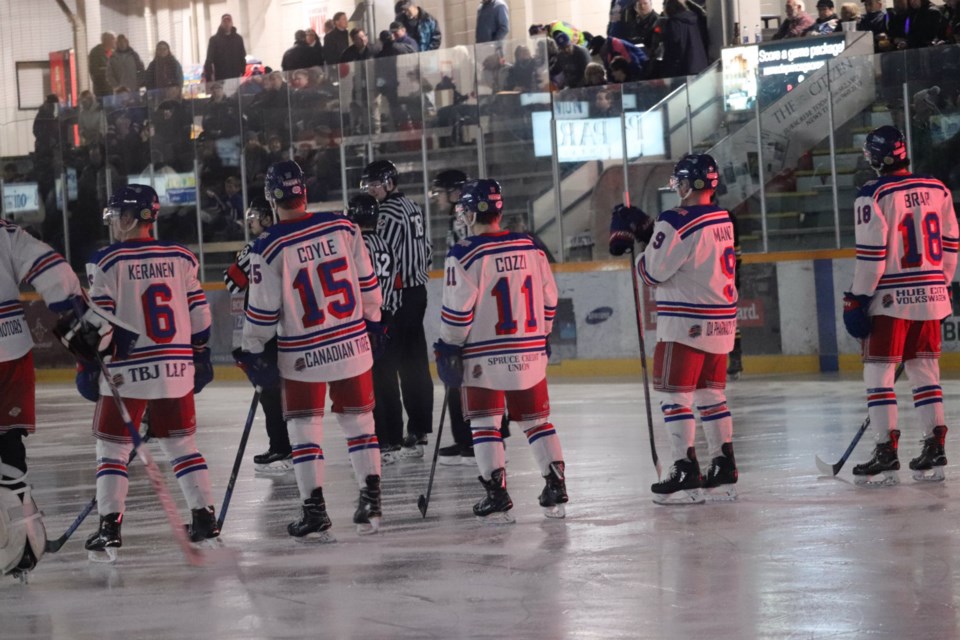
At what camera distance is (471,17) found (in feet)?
70.2

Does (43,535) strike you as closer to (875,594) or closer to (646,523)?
(646,523)

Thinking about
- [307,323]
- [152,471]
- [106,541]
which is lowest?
[106,541]

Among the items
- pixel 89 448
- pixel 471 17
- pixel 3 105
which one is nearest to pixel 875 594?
pixel 89 448

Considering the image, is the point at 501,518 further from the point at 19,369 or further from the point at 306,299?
the point at 19,369

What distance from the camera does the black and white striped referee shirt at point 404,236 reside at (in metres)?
8.70

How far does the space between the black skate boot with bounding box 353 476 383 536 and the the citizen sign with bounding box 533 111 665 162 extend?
8540mm

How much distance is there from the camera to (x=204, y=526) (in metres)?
6.04

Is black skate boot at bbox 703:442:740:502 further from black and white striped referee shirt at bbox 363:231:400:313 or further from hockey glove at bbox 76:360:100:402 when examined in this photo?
hockey glove at bbox 76:360:100:402

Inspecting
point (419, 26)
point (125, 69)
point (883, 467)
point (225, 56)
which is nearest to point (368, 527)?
point (883, 467)

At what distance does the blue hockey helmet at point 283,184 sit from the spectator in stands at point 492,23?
1071 cm

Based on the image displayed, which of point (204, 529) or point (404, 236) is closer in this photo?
point (204, 529)

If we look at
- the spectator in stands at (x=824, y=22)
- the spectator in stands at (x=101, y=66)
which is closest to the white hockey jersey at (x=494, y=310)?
the spectator in stands at (x=824, y=22)

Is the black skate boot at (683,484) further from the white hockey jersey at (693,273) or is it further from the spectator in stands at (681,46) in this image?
the spectator in stands at (681,46)

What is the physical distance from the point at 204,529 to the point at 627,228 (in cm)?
237
